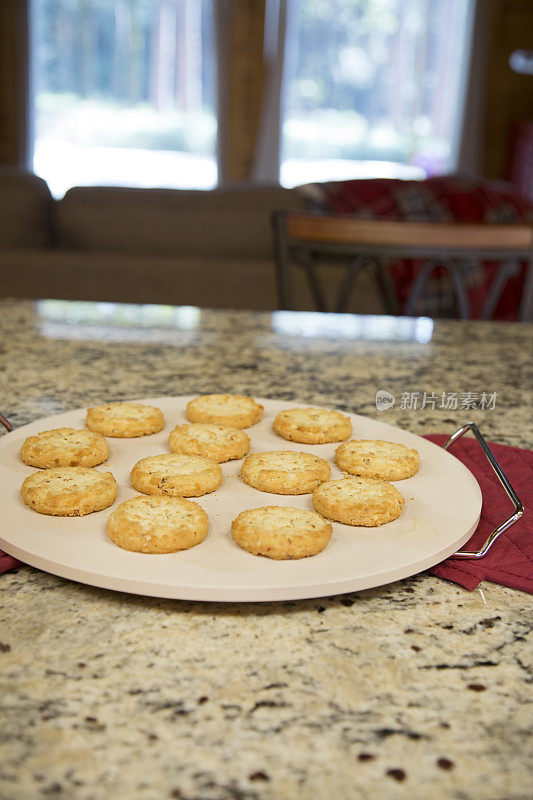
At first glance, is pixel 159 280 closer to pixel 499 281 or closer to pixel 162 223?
pixel 162 223

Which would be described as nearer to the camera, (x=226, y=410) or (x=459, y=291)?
(x=226, y=410)

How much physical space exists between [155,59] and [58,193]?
1.47 metres

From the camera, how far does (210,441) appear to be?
672 mm

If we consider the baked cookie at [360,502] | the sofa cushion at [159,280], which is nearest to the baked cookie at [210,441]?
the baked cookie at [360,502]

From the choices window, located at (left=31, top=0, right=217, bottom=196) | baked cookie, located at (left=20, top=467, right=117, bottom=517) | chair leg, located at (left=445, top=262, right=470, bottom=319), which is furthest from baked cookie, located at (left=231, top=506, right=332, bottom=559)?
window, located at (left=31, top=0, right=217, bottom=196)

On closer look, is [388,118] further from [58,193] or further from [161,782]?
[161,782]

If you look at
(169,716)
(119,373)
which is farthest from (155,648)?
(119,373)

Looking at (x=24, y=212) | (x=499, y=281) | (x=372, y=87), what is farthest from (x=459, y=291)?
(x=372, y=87)

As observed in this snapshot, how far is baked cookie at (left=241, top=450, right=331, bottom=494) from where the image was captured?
0.60 meters

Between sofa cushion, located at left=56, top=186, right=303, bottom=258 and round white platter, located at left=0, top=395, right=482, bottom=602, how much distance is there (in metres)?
2.68

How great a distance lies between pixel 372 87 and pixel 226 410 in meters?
6.91

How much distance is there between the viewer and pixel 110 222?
3.25 metres

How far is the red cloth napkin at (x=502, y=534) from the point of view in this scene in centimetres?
54

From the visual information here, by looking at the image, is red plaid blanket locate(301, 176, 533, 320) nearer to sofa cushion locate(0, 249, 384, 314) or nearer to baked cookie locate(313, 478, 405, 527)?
sofa cushion locate(0, 249, 384, 314)
